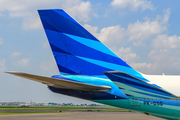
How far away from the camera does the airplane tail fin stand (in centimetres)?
1327

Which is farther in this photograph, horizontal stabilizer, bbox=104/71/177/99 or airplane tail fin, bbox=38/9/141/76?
airplane tail fin, bbox=38/9/141/76

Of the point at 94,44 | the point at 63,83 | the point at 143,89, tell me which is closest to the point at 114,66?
the point at 94,44

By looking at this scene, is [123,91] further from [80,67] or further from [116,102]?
[80,67]

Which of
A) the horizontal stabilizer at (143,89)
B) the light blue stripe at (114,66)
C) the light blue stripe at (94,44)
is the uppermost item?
the light blue stripe at (94,44)

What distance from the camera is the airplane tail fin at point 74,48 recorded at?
1327 centimetres

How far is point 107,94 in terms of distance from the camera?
12289mm

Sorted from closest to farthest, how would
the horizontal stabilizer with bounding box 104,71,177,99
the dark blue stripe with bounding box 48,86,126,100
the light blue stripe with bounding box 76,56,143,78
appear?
1. the horizontal stabilizer with bounding box 104,71,177,99
2. the dark blue stripe with bounding box 48,86,126,100
3. the light blue stripe with bounding box 76,56,143,78

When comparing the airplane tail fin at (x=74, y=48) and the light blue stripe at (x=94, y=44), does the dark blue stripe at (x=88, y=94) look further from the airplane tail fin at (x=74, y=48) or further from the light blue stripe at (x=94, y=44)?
the light blue stripe at (x=94, y=44)

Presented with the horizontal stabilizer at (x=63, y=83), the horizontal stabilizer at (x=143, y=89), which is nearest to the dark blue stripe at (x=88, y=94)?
the horizontal stabilizer at (x=63, y=83)

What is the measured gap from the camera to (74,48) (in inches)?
535

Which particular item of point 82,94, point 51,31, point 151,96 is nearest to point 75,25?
point 51,31

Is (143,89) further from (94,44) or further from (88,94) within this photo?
(94,44)

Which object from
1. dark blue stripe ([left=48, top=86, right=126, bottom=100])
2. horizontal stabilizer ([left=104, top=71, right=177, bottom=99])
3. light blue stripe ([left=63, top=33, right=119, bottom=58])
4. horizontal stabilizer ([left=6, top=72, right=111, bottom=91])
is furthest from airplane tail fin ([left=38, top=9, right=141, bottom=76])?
horizontal stabilizer ([left=6, top=72, right=111, bottom=91])

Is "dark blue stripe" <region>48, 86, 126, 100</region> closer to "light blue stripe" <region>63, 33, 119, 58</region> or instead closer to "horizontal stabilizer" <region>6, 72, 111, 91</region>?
"horizontal stabilizer" <region>6, 72, 111, 91</region>
